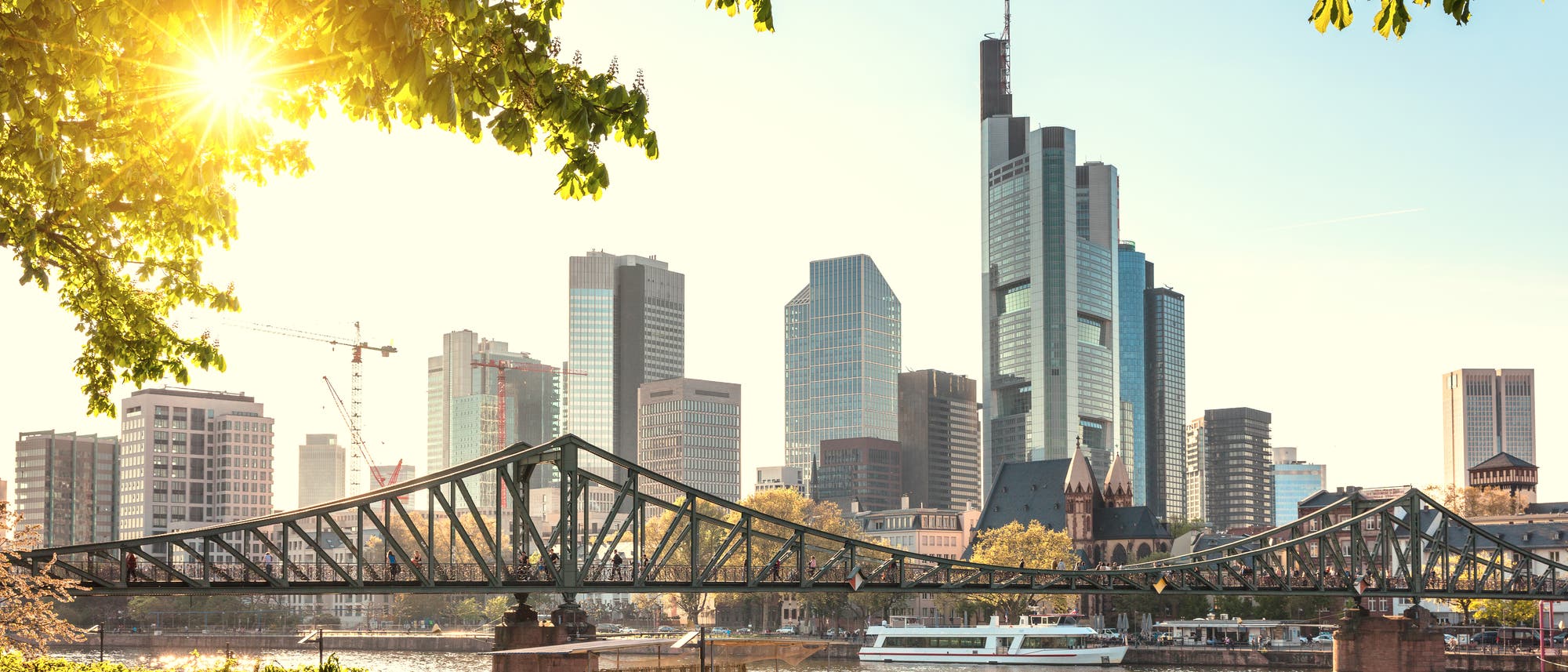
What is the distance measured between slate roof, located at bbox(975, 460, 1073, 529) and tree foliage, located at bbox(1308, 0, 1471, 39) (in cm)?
18247

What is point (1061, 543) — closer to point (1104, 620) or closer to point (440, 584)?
point (1104, 620)

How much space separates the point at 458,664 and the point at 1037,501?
85790 millimetres

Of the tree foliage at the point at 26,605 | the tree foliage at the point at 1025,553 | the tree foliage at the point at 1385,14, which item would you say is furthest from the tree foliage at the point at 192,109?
the tree foliage at the point at 1025,553

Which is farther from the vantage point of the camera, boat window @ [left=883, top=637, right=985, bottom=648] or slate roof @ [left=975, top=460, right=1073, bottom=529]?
slate roof @ [left=975, top=460, right=1073, bottom=529]

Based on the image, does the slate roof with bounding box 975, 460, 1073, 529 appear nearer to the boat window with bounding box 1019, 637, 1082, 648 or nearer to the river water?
the boat window with bounding box 1019, 637, 1082, 648

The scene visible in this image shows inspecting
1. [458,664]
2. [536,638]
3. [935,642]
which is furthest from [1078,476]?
[536,638]

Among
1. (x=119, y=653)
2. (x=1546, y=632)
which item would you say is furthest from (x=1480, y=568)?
(x=119, y=653)

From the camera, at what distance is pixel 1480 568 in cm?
15350

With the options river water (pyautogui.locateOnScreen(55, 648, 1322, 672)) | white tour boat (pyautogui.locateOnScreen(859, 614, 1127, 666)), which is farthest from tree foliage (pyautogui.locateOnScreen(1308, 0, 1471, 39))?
white tour boat (pyautogui.locateOnScreen(859, 614, 1127, 666))

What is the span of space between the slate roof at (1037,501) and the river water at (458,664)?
60077mm

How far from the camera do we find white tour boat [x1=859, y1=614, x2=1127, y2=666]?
13150cm

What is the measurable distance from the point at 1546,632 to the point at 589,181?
406 ft

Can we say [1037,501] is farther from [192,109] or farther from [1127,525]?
[192,109]

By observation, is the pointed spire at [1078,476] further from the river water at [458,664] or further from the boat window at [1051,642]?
the river water at [458,664]
